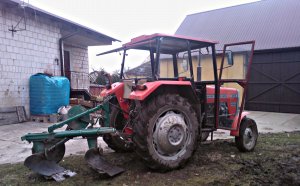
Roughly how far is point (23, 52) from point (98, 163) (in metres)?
7.17

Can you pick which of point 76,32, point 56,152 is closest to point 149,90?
point 56,152

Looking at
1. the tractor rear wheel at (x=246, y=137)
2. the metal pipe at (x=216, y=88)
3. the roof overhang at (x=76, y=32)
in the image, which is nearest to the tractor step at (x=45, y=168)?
the metal pipe at (x=216, y=88)

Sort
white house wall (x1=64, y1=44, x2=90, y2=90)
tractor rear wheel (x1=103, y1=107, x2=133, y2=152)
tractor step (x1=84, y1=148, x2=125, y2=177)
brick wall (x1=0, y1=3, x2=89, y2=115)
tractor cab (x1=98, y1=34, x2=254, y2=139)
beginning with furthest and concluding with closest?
white house wall (x1=64, y1=44, x2=90, y2=90)
brick wall (x1=0, y1=3, x2=89, y2=115)
tractor rear wheel (x1=103, y1=107, x2=133, y2=152)
tractor cab (x1=98, y1=34, x2=254, y2=139)
tractor step (x1=84, y1=148, x2=125, y2=177)

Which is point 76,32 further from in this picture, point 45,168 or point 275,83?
point 275,83

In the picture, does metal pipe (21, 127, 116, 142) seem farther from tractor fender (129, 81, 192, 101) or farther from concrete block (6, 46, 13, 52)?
concrete block (6, 46, 13, 52)

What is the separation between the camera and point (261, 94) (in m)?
13.1

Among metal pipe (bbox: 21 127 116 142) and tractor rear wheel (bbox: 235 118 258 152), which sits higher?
metal pipe (bbox: 21 127 116 142)

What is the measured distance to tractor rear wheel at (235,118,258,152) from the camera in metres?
5.07

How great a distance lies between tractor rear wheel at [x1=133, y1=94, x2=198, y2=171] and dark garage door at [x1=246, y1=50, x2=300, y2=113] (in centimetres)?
985

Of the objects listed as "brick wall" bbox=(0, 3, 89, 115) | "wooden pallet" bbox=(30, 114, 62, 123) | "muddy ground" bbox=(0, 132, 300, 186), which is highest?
"brick wall" bbox=(0, 3, 89, 115)

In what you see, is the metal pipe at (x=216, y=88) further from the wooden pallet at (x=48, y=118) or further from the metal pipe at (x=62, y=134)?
the wooden pallet at (x=48, y=118)

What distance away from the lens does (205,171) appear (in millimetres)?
4016

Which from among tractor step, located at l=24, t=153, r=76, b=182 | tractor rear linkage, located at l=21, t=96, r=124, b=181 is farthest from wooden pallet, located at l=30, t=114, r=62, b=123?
tractor step, located at l=24, t=153, r=76, b=182

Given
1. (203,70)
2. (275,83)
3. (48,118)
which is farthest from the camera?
(275,83)
